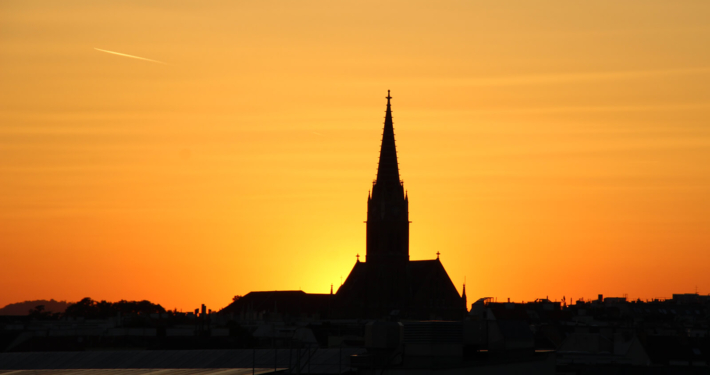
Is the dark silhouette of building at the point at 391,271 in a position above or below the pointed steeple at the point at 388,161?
below

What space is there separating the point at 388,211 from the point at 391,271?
1027cm

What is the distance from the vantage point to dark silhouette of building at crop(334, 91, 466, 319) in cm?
18850

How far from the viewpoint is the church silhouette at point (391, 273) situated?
188 meters

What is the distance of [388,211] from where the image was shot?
616 feet

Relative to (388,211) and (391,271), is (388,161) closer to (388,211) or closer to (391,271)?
(388,211)

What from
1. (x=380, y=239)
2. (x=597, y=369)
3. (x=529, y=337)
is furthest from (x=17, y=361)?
(x=380, y=239)

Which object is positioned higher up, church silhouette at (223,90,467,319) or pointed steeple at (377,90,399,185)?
pointed steeple at (377,90,399,185)

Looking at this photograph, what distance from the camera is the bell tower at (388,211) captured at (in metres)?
188

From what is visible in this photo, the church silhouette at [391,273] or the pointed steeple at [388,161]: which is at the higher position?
the pointed steeple at [388,161]

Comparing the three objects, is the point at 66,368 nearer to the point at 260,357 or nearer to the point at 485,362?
the point at 260,357

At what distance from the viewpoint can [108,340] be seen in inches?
5527

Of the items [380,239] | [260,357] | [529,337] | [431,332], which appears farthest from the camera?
[380,239]

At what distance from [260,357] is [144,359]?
8.52 m

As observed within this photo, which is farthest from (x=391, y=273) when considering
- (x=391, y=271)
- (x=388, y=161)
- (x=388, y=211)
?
(x=388, y=161)
